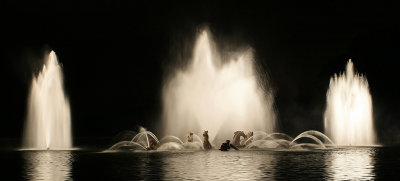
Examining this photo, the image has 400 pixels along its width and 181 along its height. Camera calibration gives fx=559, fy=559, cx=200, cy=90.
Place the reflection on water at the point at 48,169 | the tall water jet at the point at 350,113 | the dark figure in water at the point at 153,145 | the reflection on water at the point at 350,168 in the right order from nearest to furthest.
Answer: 1. the reflection on water at the point at 350,168
2. the reflection on water at the point at 48,169
3. the dark figure in water at the point at 153,145
4. the tall water jet at the point at 350,113

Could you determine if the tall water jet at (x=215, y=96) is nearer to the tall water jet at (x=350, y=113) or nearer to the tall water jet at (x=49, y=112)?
the tall water jet at (x=350, y=113)

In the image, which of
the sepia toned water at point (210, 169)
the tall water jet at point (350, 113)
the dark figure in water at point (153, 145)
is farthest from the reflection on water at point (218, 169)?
the tall water jet at point (350, 113)

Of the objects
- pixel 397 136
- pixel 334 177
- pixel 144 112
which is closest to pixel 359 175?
pixel 334 177

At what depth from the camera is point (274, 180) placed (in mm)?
20562

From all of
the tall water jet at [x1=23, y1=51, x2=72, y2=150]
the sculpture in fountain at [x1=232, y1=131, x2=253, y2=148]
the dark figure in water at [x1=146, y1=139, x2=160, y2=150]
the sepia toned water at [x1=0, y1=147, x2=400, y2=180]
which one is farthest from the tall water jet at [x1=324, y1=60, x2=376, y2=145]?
the tall water jet at [x1=23, y1=51, x2=72, y2=150]

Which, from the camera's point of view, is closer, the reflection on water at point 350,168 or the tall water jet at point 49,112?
the reflection on water at point 350,168

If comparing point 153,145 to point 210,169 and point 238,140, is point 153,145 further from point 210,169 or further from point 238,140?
point 210,169

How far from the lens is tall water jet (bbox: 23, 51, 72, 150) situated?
1821 inches

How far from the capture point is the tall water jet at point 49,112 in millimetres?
46250

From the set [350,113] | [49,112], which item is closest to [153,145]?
[49,112]

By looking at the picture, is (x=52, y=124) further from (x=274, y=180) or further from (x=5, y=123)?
(x=5, y=123)

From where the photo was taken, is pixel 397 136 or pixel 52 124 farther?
pixel 397 136

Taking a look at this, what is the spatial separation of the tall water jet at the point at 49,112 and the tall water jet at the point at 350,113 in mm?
25760

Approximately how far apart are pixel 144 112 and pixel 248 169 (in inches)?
2940
